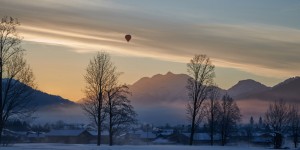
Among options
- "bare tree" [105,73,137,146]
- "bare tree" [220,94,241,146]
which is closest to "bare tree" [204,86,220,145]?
"bare tree" [220,94,241,146]

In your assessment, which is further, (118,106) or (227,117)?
(227,117)

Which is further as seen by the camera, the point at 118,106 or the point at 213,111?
the point at 213,111

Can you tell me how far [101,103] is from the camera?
71062 mm

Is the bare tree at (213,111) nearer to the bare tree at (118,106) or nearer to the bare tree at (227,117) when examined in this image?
the bare tree at (227,117)

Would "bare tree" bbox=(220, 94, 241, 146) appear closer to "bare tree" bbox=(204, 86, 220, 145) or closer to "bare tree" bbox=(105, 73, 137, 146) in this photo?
"bare tree" bbox=(204, 86, 220, 145)

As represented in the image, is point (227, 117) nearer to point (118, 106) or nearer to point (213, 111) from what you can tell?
point (213, 111)

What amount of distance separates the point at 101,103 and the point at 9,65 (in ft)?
61.8

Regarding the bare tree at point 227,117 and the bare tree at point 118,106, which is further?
the bare tree at point 227,117

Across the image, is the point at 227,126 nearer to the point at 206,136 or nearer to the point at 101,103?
the point at 101,103

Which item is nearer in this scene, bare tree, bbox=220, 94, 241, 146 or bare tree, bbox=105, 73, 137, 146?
bare tree, bbox=105, 73, 137, 146

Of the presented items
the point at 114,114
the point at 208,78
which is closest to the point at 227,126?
the point at 208,78

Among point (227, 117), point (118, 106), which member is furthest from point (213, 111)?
point (118, 106)

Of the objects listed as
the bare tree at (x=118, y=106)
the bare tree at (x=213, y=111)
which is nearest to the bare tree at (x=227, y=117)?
the bare tree at (x=213, y=111)

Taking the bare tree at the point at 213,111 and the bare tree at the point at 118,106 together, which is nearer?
the bare tree at the point at 118,106
